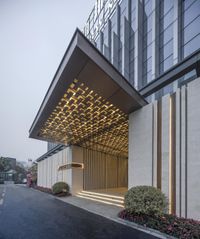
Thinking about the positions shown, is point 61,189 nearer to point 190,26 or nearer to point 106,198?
point 106,198

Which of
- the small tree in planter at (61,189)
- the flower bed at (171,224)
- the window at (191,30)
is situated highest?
the window at (191,30)

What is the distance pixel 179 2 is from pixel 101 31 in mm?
18034

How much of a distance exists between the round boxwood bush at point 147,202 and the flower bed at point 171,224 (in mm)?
242

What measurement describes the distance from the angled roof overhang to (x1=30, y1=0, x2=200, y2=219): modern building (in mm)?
47

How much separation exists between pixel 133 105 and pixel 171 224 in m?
6.91

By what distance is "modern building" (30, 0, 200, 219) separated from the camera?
1181 cm

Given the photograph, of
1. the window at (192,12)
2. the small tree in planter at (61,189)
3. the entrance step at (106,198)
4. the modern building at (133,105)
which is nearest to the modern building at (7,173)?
the modern building at (133,105)

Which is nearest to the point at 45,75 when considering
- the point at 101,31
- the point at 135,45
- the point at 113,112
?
the point at 101,31

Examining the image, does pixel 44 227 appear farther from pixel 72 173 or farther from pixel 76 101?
pixel 72 173

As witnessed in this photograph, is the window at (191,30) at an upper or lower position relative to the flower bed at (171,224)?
upper

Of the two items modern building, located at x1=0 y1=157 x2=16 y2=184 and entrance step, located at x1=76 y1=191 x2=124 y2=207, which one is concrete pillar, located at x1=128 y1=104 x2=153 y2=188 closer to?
entrance step, located at x1=76 y1=191 x2=124 y2=207

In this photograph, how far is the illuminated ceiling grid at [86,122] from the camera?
52.4 feet

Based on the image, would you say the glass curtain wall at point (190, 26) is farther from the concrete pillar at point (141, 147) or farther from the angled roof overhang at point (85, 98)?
the concrete pillar at point (141, 147)

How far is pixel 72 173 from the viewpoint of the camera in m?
27.5
